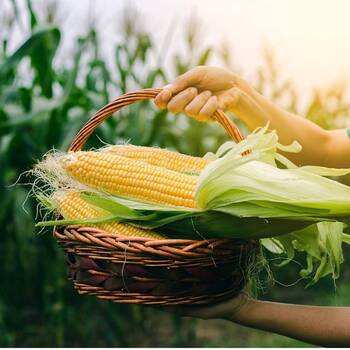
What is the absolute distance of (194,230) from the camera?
848 mm

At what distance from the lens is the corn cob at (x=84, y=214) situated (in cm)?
88

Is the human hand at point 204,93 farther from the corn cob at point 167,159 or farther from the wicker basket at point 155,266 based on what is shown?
the wicker basket at point 155,266

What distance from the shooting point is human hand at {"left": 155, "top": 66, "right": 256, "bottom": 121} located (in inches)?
40.3

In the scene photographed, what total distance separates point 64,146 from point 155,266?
4.06ft

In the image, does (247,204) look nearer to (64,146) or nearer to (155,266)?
(155,266)

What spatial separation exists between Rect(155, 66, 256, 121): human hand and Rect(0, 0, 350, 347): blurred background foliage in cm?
100

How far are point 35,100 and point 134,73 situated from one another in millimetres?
619

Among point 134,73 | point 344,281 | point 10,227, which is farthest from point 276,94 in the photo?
point 10,227

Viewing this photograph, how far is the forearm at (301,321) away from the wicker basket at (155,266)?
0.05 m

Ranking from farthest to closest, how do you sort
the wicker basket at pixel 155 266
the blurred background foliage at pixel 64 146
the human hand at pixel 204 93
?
1. the blurred background foliage at pixel 64 146
2. the human hand at pixel 204 93
3. the wicker basket at pixel 155 266

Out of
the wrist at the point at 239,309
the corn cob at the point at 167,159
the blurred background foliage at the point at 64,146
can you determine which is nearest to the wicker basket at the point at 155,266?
the wrist at the point at 239,309

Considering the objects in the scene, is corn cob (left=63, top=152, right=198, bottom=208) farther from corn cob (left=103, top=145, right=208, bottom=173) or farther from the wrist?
the wrist

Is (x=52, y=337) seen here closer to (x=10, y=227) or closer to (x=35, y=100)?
(x=10, y=227)

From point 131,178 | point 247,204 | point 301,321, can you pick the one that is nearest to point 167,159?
point 131,178
